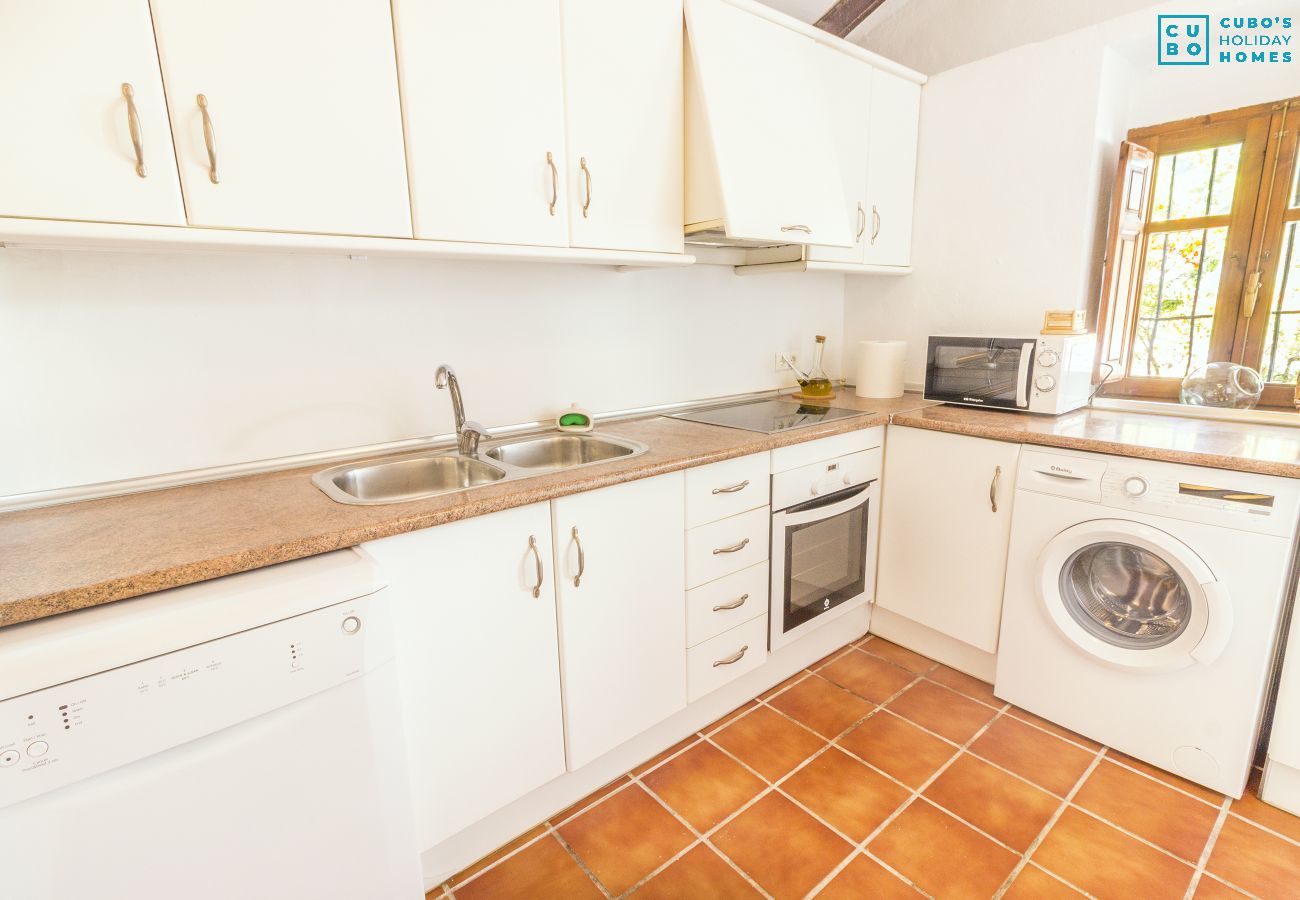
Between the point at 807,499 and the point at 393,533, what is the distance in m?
1.32

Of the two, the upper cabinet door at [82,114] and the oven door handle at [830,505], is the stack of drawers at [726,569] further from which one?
the upper cabinet door at [82,114]

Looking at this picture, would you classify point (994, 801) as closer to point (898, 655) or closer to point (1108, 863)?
point (1108, 863)

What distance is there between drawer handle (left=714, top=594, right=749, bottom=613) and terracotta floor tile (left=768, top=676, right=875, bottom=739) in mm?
447

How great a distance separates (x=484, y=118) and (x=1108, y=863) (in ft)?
7.56

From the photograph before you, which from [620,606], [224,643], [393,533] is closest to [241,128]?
[393,533]

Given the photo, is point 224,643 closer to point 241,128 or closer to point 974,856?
point 241,128

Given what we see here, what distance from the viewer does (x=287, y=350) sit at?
5.17 feet

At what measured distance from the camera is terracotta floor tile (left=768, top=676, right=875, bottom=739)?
1.96 metres

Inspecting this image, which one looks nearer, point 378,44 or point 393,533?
point 393,533

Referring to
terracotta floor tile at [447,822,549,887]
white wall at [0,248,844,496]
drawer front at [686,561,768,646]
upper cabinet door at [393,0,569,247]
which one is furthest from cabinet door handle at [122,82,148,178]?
terracotta floor tile at [447,822,549,887]

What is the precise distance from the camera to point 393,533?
119 cm

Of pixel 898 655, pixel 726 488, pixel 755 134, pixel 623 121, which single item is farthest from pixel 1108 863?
pixel 623 121

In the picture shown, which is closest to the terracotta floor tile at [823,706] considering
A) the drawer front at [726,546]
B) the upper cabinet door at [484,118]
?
the drawer front at [726,546]

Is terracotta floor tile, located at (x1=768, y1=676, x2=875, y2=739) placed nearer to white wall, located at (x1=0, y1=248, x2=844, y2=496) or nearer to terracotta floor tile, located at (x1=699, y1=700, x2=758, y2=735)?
terracotta floor tile, located at (x1=699, y1=700, x2=758, y2=735)
